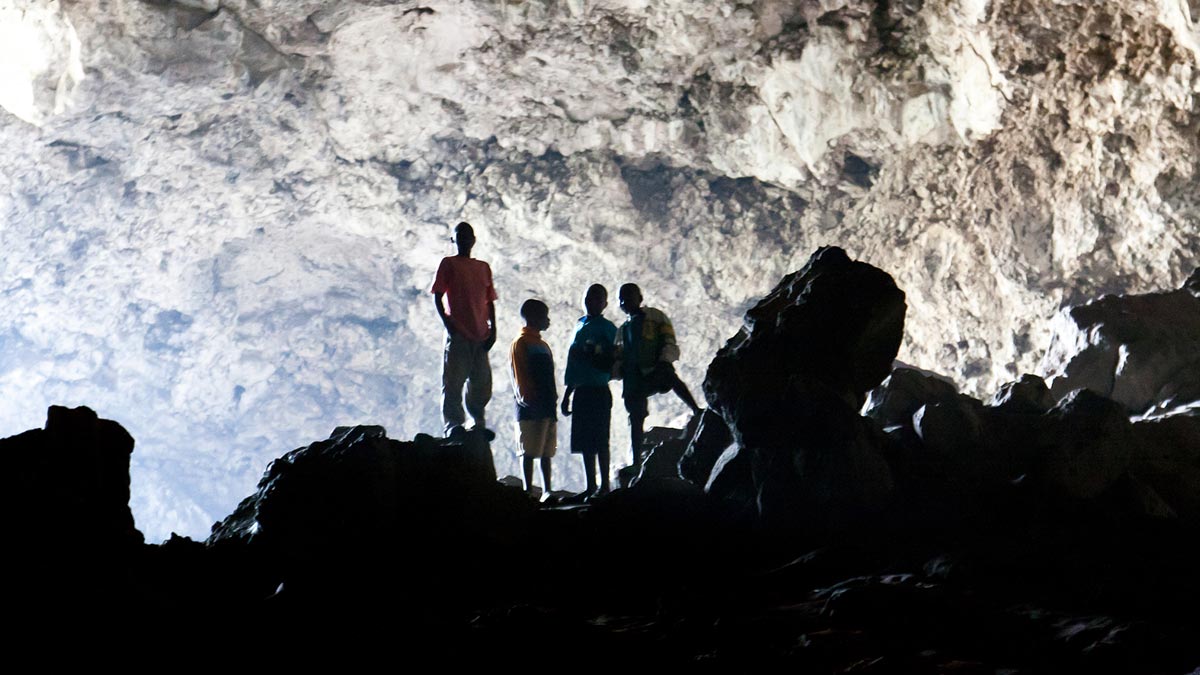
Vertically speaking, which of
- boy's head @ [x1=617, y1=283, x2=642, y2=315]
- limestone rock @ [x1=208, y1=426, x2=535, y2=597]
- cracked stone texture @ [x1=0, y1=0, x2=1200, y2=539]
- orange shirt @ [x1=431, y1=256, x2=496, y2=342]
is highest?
cracked stone texture @ [x1=0, y1=0, x2=1200, y2=539]

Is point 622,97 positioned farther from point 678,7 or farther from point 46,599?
point 46,599

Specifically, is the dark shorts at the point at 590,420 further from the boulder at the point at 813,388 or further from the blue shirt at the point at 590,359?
the boulder at the point at 813,388

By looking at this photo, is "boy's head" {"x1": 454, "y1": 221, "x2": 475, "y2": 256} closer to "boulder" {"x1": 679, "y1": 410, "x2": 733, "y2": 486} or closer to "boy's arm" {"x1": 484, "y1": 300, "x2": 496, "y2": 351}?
"boy's arm" {"x1": 484, "y1": 300, "x2": 496, "y2": 351}

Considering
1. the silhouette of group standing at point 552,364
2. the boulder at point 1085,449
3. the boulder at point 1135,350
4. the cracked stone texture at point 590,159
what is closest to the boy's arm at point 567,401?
the silhouette of group standing at point 552,364

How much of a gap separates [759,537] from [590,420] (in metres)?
1.67

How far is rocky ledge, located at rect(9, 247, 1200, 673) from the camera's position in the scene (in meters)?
2.79

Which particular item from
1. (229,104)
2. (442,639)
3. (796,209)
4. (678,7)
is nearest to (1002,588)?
(442,639)

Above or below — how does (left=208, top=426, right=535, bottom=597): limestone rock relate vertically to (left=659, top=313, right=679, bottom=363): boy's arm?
below

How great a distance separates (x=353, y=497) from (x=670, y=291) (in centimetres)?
921

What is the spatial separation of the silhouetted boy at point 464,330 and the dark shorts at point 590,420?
529 mm

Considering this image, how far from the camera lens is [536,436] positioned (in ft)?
18.2

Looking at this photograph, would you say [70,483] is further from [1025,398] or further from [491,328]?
[1025,398]

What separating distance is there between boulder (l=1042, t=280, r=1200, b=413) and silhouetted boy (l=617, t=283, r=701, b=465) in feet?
7.14

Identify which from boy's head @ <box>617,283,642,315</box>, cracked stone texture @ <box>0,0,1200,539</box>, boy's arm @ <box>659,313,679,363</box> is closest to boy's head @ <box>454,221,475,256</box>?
boy's head @ <box>617,283,642,315</box>
